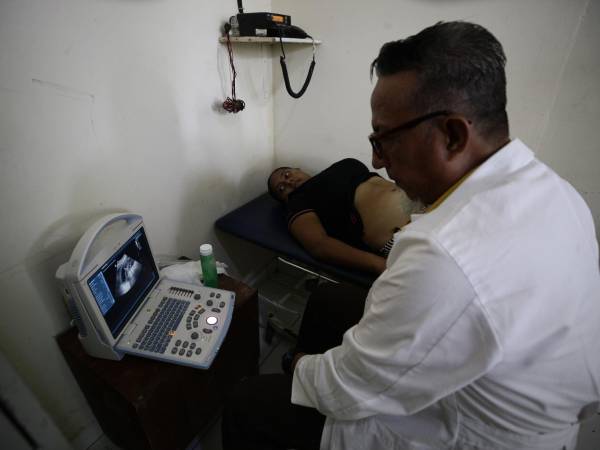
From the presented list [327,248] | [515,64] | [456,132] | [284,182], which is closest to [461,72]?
[456,132]

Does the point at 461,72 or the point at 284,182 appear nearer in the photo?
the point at 461,72

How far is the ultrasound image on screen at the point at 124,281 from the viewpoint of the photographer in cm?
84

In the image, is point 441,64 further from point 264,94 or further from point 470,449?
point 264,94

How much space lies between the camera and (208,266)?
1.16 metres

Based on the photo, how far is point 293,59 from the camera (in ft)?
5.83

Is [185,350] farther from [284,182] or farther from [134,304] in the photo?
[284,182]

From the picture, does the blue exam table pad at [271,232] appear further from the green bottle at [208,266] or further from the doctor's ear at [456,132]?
the doctor's ear at [456,132]

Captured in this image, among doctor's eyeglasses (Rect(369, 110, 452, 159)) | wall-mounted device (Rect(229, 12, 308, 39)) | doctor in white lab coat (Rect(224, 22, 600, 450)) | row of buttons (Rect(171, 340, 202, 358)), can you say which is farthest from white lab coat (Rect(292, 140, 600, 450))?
wall-mounted device (Rect(229, 12, 308, 39))

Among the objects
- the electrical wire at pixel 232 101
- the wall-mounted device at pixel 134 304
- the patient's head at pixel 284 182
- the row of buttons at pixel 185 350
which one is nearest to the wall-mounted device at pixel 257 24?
the electrical wire at pixel 232 101

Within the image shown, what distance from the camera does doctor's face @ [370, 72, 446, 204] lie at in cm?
61

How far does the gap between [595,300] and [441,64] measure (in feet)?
1.83

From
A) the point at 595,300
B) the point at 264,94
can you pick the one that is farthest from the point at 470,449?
the point at 264,94

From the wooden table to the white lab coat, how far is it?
56 cm

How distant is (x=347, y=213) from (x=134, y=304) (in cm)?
103
